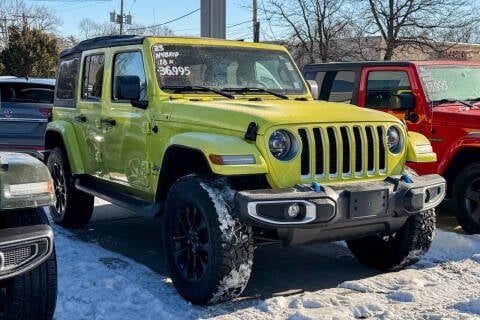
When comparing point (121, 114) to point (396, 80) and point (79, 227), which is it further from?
point (396, 80)

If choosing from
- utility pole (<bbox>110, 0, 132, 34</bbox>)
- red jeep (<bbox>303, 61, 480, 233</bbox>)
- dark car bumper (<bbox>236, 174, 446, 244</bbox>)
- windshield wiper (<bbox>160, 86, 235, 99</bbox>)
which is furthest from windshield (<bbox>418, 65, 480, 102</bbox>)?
utility pole (<bbox>110, 0, 132, 34</bbox>)

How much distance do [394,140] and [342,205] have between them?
2.99ft

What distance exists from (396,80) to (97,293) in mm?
4518

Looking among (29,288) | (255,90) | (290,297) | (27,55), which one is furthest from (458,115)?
(27,55)

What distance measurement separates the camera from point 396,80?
708cm

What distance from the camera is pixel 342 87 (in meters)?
7.79

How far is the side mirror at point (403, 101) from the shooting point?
6.69 metres

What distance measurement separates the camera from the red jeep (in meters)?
6.12

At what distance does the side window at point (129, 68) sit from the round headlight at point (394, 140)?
2052mm

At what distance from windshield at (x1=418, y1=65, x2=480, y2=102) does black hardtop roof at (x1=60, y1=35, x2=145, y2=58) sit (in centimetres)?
342

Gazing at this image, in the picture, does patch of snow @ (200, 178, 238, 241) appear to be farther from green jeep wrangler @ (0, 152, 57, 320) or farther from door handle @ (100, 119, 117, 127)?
door handle @ (100, 119, 117, 127)

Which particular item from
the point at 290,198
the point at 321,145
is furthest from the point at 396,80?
the point at 290,198

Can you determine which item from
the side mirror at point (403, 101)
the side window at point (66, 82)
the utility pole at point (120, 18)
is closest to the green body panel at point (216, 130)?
the side window at point (66, 82)

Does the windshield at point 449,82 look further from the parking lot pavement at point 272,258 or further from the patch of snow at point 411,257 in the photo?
the patch of snow at point 411,257
